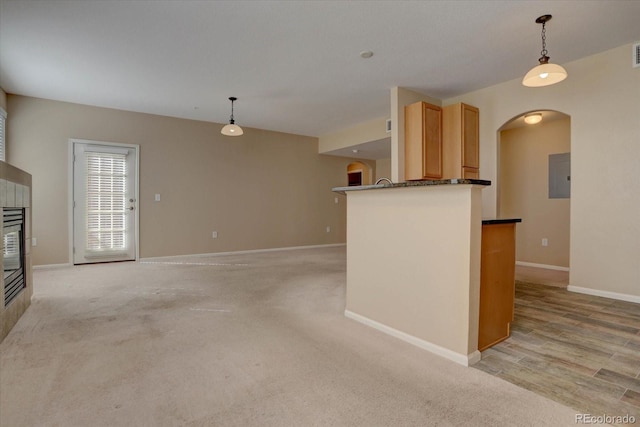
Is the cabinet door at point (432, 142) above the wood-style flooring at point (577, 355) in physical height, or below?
above

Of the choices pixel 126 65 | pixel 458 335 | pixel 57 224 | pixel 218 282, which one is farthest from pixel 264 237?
pixel 458 335

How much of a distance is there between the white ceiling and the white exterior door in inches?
34.4

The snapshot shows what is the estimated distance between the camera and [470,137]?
438 cm

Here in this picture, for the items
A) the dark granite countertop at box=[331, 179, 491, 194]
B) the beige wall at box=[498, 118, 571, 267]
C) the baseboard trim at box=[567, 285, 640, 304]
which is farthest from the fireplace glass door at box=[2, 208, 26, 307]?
the beige wall at box=[498, 118, 571, 267]

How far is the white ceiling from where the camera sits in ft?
8.71

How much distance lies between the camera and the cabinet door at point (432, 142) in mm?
4312

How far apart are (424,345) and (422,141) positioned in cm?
294

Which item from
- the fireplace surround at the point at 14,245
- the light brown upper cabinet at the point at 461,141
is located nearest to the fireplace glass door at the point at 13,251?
the fireplace surround at the point at 14,245

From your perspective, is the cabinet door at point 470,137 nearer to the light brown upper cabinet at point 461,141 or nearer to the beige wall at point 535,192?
the light brown upper cabinet at point 461,141

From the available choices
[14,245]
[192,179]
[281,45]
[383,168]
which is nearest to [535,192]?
[383,168]

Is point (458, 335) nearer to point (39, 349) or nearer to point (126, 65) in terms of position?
point (39, 349)

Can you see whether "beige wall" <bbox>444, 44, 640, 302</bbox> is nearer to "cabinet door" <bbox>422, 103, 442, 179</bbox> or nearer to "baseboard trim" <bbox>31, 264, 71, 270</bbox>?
"cabinet door" <bbox>422, 103, 442, 179</bbox>

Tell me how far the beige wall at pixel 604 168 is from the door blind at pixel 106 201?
247 inches

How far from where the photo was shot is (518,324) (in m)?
2.54
